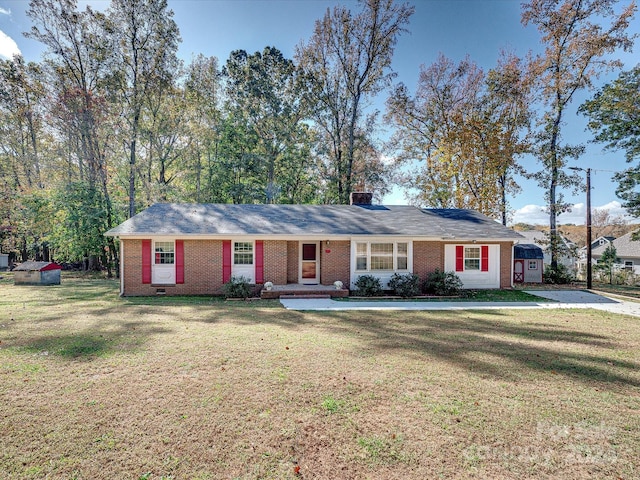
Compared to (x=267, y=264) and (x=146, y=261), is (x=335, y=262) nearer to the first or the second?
(x=267, y=264)

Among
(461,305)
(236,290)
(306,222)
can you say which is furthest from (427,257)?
(236,290)

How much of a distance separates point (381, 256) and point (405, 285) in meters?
1.63

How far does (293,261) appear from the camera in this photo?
14.4m

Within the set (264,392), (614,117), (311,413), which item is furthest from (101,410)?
(614,117)

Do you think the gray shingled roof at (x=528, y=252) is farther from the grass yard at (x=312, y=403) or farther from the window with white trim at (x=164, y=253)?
the window with white trim at (x=164, y=253)

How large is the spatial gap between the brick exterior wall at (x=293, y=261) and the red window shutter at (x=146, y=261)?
5.56m

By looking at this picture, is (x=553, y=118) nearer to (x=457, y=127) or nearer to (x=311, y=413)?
(x=457, y=127)

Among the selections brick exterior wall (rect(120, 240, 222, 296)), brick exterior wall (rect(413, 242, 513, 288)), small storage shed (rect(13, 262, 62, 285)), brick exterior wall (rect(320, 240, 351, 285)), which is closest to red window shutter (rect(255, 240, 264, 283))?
brick exterior wall (rect(120, 240, 222, 296))

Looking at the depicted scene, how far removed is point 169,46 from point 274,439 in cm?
2422

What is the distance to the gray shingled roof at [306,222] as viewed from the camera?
1332 centimetres

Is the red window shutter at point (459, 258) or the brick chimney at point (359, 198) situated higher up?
the brick chimney at point (359, 198)

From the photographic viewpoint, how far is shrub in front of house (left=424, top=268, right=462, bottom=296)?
1388 centimetres

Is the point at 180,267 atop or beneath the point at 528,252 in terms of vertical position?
beneath

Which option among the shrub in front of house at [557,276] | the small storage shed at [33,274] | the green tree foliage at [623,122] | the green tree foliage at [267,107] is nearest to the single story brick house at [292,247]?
the shrub in front of house at [557,276]
